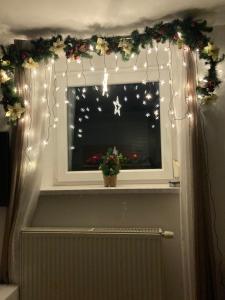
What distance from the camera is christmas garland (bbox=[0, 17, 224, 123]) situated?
207 centimetres

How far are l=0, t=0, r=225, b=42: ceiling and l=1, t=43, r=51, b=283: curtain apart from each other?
242 mm

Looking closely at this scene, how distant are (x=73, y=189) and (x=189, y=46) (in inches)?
54.4

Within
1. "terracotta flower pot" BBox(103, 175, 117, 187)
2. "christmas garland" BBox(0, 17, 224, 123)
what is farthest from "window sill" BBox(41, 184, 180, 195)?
"christmas garland" BBox(0, 17, 224, 123)

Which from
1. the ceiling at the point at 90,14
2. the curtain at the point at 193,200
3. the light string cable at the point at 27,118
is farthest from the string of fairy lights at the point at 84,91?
the ceiling at the point at 90,14

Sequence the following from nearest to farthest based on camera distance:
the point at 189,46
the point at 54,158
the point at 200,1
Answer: the point at 200,1
the point at 189,46
the point at 54,158

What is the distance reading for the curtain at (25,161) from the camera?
7.39 ft

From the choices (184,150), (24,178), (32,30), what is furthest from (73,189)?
Result: (32,30)

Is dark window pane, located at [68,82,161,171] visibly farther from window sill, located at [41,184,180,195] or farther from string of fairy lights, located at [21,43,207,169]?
window sill, located at [41,184,180,195]

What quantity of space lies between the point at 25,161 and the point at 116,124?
2.80ft

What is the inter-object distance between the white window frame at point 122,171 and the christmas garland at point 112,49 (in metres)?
0.34

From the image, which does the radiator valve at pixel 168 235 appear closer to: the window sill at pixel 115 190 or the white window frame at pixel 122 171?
the window sill at pixel 115 190

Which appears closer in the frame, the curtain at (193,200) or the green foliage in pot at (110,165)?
the curtain at (193,200)

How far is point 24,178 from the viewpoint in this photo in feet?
7.49

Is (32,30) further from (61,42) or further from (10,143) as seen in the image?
(10,143)
